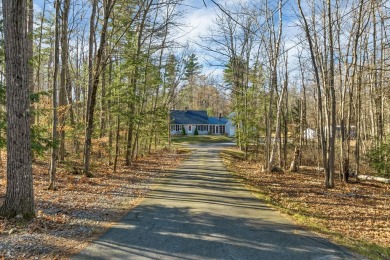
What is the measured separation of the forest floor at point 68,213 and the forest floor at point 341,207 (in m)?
4.66

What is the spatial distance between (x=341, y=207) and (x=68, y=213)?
7.97 meters

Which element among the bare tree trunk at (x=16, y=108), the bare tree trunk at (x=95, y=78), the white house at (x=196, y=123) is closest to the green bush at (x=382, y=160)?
the bare tree trunk at (x=95, y=78)

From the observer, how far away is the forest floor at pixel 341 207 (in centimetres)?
614

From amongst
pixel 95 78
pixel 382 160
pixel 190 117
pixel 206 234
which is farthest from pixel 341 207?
pixel 190 117

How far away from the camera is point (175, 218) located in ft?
23.2

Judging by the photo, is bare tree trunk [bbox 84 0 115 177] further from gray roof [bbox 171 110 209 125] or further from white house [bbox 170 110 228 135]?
gray roof [bbox 171 110 209 125]

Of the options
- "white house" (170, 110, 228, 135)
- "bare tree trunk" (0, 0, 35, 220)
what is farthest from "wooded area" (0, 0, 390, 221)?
"white house" (170, 110, 228, 135)

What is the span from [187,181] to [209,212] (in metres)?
5.03

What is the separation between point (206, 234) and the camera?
594 cm

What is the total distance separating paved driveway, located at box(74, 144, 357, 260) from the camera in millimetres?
4997

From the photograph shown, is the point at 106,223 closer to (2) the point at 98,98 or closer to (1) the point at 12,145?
(1) the point at 12,145

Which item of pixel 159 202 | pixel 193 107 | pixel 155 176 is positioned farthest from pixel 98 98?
pixel 193 107

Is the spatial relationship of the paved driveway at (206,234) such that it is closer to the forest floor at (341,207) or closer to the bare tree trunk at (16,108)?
the forest floor at (341,207)

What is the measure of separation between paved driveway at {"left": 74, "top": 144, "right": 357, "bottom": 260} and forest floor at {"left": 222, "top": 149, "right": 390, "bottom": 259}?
62 cm
